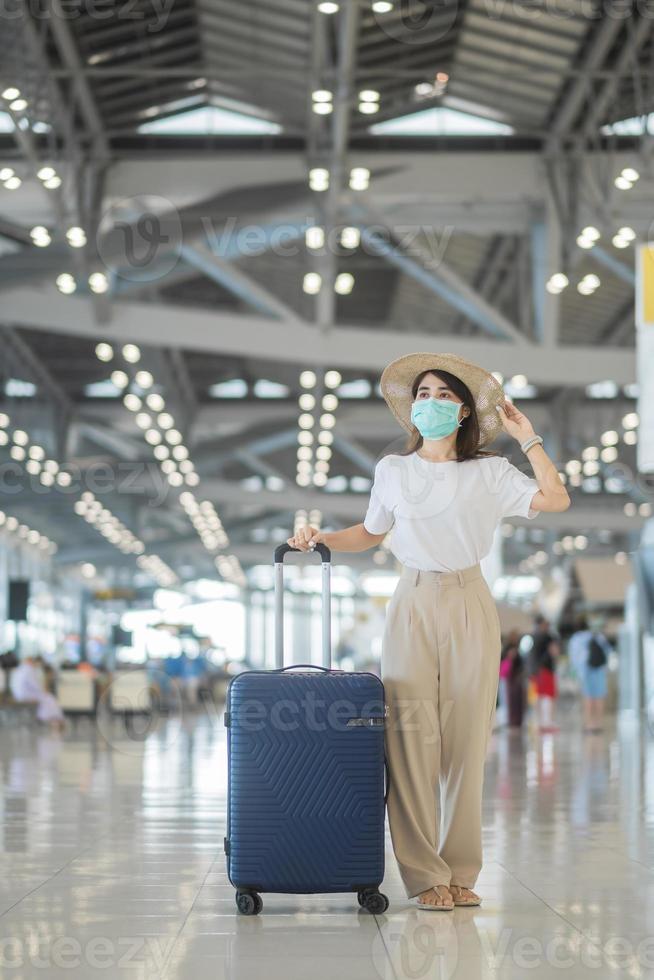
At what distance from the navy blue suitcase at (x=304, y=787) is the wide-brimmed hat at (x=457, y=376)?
1.16 meters

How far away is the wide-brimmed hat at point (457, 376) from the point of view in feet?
17.8

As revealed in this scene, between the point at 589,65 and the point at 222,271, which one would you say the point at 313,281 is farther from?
the point at 589,65

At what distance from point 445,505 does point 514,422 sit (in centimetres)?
41

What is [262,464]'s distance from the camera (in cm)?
3634

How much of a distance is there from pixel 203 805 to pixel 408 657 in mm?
4782

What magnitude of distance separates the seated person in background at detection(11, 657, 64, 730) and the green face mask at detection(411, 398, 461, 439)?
878 inches

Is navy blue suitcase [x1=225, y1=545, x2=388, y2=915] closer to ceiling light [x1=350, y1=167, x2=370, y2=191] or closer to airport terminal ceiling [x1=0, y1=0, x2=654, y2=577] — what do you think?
airport terminal ceiling [x1=0, y1=0, x2=654, y2=577]

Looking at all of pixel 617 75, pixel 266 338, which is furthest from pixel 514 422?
pixel 266 338

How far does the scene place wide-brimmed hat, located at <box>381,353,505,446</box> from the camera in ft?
17.8

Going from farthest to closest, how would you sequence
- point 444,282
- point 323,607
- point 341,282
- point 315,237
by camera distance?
point 341,282
point 444,282
point 315,237
point 323,607

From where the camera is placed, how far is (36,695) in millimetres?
27656

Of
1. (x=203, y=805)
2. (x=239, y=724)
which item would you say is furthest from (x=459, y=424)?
(x=203, y=805)

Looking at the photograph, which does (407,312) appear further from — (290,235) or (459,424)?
(459,424)

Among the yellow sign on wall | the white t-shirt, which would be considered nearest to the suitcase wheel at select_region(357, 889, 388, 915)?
the white t-shirt
